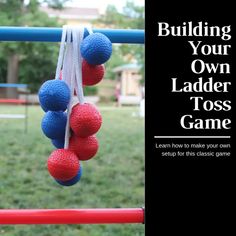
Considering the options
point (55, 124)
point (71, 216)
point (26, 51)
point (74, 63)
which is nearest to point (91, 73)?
point (74, 63)

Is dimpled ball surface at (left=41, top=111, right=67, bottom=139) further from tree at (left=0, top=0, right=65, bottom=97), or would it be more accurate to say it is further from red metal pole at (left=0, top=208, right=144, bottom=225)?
tree at (left=0, top=0, right=65, bottom=97)

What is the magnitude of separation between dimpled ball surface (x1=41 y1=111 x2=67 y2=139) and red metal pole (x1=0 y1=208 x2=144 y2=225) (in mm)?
177

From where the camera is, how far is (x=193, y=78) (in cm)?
97

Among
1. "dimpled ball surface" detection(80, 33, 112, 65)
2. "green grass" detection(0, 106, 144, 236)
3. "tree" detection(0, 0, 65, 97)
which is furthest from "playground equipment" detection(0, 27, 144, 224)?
"tree" detection(0, 0, 65, 97)

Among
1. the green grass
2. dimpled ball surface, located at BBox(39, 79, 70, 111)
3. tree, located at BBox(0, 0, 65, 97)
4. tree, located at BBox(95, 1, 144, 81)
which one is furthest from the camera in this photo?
tree, located at BBox(95, 1, 144, 81)

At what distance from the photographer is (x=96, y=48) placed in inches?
39.8

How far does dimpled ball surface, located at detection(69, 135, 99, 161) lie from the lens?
1.05 m

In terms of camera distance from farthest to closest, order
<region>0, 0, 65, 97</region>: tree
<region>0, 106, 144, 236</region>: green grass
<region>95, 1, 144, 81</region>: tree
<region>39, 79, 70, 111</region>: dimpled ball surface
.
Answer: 1. <region>95, 1, 144, 81</region>: tree
2. <region>0, 0, 65, 97</region>: tree
3. <region>0, 106, 144, 236</region>: green grass
4. <region>39, 79, 70, 111</region>: dimpled ball surface

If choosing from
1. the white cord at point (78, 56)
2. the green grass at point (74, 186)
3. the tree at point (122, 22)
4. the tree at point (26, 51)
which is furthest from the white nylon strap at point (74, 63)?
the tree at point (122, 22)

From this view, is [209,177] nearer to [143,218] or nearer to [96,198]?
[143,218]

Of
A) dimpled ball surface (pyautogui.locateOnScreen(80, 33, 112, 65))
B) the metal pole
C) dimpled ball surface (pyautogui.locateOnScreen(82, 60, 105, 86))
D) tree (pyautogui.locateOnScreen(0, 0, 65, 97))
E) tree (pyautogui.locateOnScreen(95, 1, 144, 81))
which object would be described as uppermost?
tree (pyautogui.locateOnScreen(95, 1, 144, 81))

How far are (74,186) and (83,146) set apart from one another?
229cm

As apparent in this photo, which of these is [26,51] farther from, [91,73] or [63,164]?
[63,164]

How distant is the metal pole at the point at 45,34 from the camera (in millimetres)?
1078
